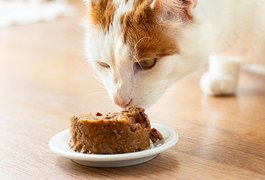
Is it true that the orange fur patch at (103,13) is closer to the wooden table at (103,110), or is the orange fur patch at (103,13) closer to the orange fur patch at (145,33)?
the orange fur patch at (145,33)

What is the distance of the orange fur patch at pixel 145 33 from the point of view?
51.2 inches

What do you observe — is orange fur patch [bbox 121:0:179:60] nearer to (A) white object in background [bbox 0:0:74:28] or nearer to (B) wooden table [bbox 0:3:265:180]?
(B) wooden table [bbox 0:3:265:180]

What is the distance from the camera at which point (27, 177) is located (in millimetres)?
1148

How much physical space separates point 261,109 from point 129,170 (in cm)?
69

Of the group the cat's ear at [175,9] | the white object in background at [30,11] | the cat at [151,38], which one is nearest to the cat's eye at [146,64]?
the cat at [151,38]

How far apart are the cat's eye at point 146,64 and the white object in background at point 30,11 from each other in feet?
8.12

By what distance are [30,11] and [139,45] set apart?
9.55ft

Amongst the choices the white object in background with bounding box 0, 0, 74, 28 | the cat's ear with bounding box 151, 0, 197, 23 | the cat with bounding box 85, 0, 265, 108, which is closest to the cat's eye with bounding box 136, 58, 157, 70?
the cat with bounding box 85, 0, 265, 108

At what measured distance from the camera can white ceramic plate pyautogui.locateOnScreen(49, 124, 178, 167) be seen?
3.66ft

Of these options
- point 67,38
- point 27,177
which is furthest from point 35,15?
point 27,177

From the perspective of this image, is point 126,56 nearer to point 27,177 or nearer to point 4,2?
point 27,177

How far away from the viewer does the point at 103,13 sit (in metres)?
1.38

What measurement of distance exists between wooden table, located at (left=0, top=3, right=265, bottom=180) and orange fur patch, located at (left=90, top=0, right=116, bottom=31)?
0.33m

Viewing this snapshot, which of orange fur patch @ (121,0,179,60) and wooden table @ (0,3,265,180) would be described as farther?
orange fur patch @ (121,0,179,60)
